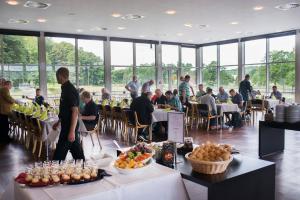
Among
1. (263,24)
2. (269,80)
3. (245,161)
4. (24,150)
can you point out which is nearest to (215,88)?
(269,80)

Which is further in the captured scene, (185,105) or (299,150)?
(185,105)

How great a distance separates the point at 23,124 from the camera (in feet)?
23.6

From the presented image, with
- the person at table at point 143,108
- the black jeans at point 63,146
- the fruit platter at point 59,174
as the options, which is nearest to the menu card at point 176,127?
the fruit platter at point 59,174

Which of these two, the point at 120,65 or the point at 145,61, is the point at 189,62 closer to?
the point at 145,61

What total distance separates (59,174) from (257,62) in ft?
44.9

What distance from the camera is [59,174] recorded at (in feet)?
6.97

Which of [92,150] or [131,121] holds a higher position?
[131,121]

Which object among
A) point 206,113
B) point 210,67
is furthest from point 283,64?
point 206,113

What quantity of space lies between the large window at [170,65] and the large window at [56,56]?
4.87 metres

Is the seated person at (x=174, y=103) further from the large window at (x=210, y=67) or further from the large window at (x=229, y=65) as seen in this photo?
the large window at (x=210, y=67)

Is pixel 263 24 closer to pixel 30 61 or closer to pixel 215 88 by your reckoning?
pixel 215 88

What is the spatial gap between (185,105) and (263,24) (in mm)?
4252

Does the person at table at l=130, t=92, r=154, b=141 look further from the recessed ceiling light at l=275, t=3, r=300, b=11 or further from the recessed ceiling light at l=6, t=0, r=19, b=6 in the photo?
the recessed ceiling light at l=275, t=3, r=300, b=11

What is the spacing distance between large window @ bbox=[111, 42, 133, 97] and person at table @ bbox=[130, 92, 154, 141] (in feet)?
24.4
